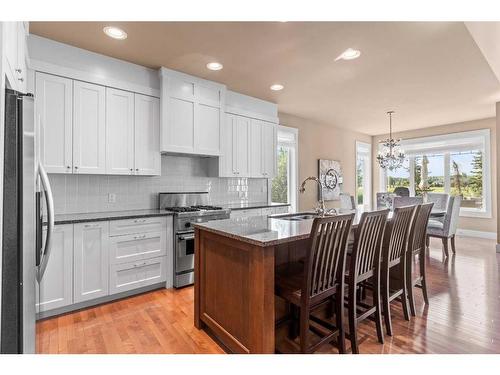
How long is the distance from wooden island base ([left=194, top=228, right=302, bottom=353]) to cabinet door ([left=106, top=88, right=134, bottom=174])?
146 centimetres

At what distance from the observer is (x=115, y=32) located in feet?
8.23

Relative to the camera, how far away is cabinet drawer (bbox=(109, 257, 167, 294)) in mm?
2781

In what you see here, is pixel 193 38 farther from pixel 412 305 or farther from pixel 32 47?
pixel 412 305

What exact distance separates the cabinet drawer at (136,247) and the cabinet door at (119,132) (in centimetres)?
77

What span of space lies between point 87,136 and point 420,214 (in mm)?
3412

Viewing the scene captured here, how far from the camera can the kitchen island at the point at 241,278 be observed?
5.39 feet

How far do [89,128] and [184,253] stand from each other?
1.70 meters

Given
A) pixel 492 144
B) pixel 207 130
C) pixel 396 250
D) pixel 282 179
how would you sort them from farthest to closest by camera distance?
pixel 492 144
pixel 282 179
pixel 207 130
pixel 396 250

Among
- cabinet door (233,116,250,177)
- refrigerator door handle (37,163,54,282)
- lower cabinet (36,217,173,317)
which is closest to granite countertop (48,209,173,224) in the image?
lower cabinet (36,217,173,317)

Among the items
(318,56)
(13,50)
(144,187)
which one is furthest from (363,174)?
(13,50)

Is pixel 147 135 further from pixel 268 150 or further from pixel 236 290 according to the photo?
pixel 236 290

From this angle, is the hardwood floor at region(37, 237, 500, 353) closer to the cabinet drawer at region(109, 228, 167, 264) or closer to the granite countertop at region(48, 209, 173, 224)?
the cabinet drawer at region(109, 228, 167, 264)

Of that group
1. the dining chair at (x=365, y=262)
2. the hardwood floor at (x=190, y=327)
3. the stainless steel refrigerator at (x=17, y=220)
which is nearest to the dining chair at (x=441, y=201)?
the hardwood floor at (x=190, y=327)

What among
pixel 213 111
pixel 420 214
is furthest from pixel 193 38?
pixel 420 214
